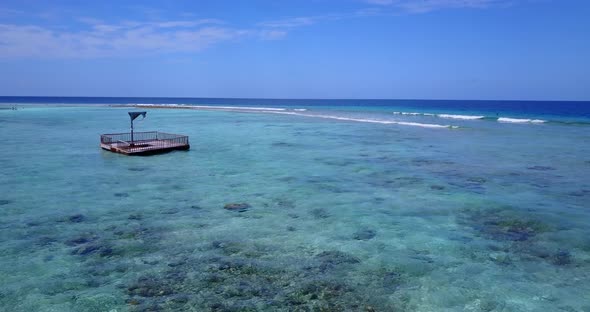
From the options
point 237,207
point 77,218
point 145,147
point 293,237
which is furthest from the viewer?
point 145,147

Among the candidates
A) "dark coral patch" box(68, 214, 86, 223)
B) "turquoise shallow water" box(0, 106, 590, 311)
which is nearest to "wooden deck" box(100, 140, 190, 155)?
"turquoise shallow water" box(0, 106, 590, 311)

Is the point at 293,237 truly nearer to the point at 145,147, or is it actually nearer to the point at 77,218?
the point at 77,218

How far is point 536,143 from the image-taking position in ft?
130

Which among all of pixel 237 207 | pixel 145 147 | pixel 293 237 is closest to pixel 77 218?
pixel 237 207

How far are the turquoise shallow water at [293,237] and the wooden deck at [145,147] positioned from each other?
2723 mm

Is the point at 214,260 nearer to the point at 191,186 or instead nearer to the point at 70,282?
the point at 70,282

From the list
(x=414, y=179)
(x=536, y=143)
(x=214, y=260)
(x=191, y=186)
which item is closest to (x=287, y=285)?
(x=214, y=260)

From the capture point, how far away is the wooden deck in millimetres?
29797

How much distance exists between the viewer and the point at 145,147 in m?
31.1

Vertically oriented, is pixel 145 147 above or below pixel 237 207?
above

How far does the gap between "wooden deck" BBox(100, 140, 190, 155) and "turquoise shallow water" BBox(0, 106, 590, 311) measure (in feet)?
8.93

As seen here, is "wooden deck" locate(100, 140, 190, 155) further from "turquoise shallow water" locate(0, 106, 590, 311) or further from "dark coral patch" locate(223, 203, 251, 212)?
"dark coral patch" locate(223, 203, 251, 212)

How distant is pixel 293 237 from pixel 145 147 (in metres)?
20.9

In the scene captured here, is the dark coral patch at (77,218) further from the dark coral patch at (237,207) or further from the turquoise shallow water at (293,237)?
the dark coral patch at (237,207)
